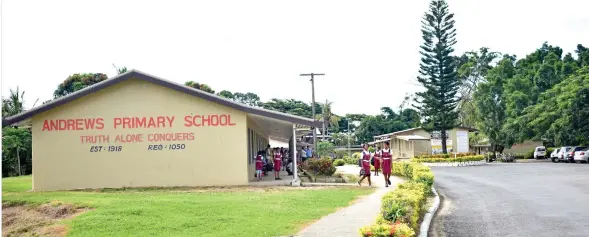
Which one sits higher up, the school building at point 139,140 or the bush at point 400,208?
the school building at point 139,140

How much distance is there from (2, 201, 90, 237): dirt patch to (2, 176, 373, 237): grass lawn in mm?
264

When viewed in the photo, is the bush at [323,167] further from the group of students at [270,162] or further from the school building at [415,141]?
the school building at [415,141]

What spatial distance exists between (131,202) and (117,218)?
2069 mm

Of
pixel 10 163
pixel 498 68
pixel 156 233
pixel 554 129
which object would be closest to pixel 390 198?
pixel 156 233

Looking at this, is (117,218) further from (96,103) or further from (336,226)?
(96,103)

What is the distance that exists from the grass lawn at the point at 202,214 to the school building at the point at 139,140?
3790mm

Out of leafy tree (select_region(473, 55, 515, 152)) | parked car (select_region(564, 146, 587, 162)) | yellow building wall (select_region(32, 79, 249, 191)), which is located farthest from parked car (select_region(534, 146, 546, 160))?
yellow building wall (select_region(32, 79, 249, 191))

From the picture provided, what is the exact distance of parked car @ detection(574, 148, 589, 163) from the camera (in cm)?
3843

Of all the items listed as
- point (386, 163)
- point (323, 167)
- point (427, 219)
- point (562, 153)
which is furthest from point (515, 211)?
point (562, 153)

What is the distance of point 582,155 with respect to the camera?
3866 cm

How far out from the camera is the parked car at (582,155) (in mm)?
38428

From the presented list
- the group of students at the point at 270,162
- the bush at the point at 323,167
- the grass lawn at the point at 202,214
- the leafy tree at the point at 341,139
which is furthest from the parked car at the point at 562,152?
the grass lawn at the point at 202,214

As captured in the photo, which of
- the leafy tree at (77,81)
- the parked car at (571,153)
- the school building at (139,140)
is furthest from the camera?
the leafy tree at (77,81)

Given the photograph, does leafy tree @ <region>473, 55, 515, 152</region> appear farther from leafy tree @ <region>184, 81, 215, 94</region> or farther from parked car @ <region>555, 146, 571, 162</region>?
leafy tree @ <region>184, 81, 215, 94</region>
